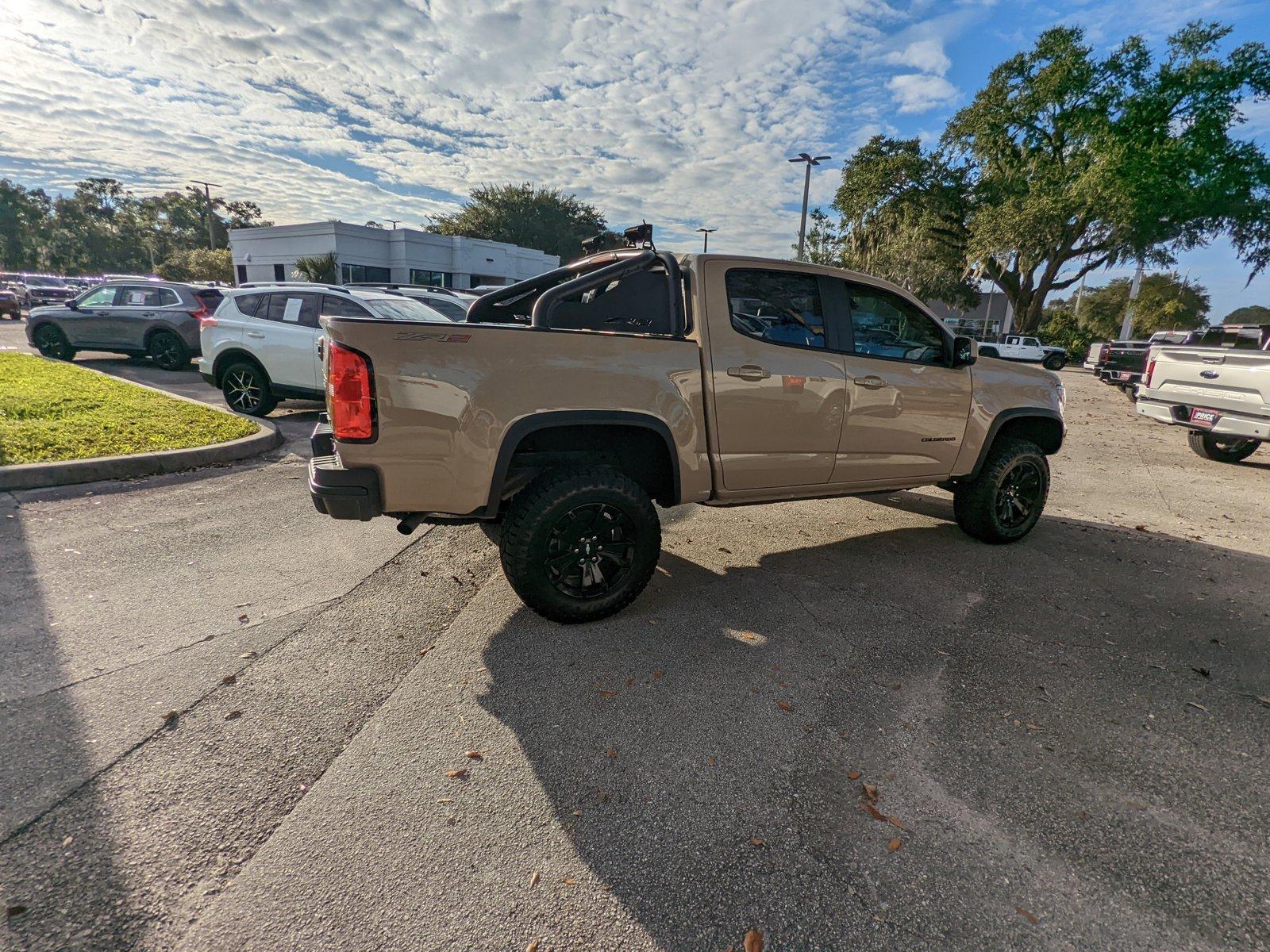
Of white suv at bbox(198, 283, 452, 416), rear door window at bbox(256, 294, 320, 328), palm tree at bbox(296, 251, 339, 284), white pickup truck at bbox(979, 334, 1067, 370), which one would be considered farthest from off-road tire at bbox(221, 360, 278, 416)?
white pickup truck at bbox(979, 334, 1067, 370)

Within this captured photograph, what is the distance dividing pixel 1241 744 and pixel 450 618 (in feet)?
12.3

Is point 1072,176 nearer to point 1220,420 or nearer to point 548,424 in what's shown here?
point 1220,420

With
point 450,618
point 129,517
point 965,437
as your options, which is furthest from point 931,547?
point 129,517

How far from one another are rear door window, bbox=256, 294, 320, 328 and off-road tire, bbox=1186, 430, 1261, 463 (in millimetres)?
12249

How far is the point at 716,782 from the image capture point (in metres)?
2.33

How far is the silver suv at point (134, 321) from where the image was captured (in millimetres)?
11508

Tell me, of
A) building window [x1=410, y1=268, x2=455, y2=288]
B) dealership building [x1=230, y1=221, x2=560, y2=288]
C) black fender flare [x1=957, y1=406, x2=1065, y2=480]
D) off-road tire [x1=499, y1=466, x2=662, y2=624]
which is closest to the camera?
off-road tire [x1=499, y1=466, x2=662, y2=624]

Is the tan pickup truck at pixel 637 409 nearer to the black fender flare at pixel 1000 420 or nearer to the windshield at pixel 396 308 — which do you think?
the black fender flare at pixel 1000 420

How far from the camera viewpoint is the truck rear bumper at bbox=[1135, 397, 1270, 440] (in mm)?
7059

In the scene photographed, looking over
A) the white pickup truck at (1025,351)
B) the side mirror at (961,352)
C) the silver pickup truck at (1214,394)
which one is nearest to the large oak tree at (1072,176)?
Answer: the white pickup truck at (1025,351)

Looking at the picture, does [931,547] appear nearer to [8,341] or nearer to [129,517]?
[129,517]

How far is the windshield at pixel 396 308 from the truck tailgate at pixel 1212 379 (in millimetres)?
9729

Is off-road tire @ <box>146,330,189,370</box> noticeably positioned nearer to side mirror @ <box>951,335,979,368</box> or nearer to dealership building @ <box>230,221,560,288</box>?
side mirror @ <box>951,335,979,368</box>

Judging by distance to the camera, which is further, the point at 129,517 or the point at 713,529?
the point at 713,529
